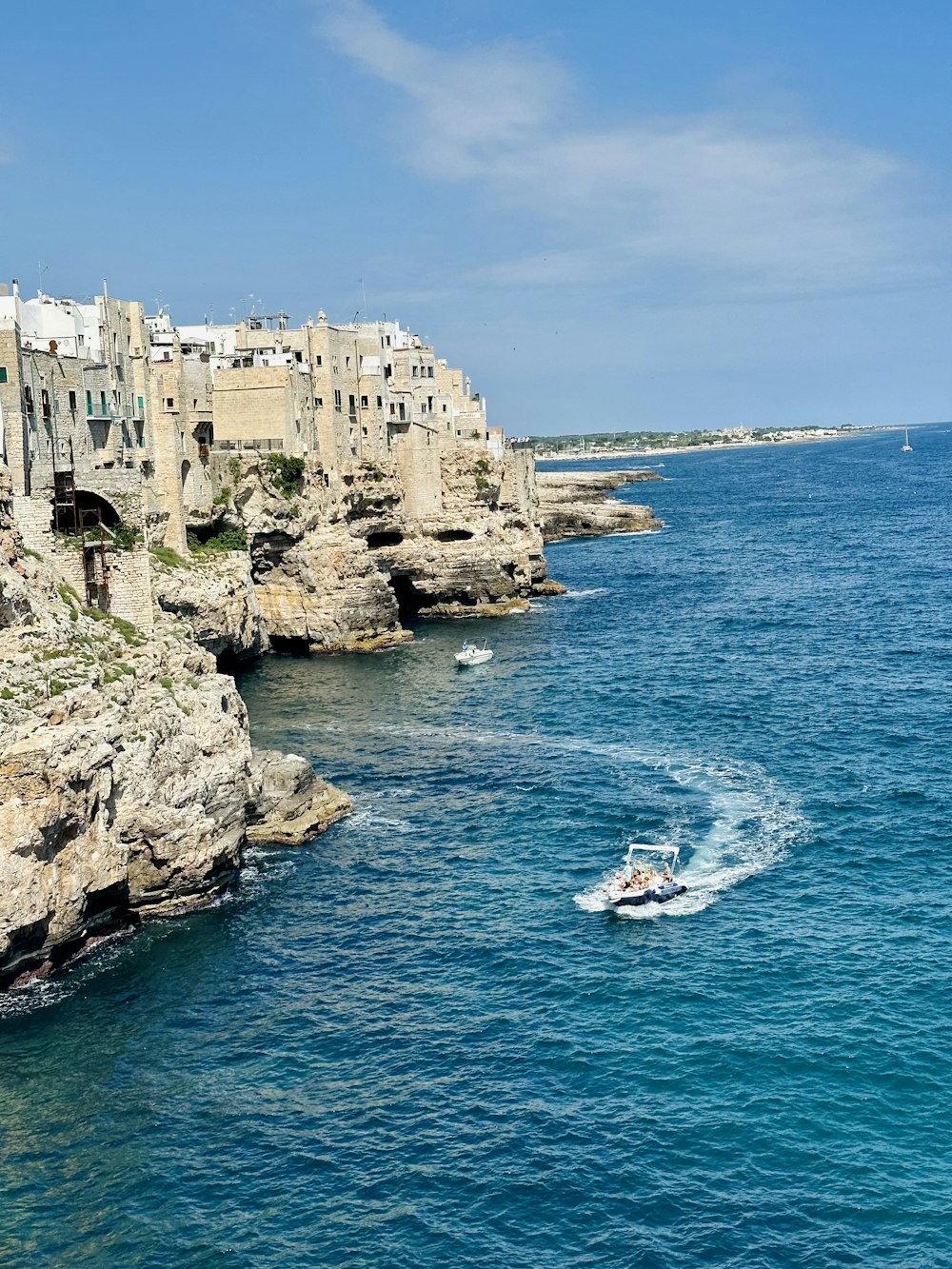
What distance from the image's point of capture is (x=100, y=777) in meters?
41.9

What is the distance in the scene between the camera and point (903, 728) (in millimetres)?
63344

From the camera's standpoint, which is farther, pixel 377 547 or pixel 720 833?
pixel 377 547

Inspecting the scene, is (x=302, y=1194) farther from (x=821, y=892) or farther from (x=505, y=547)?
(x=505, y=547)

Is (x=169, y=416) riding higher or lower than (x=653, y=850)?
higher

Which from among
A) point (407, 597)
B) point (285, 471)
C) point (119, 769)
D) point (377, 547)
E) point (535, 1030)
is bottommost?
point (535, 1030)

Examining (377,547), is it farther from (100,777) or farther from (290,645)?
(100,777)

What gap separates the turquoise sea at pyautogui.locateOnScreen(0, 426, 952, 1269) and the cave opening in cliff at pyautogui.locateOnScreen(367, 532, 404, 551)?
40495 millimetres

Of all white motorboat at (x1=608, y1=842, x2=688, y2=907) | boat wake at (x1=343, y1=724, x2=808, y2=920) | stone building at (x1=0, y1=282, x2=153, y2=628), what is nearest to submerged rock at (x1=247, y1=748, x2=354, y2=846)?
boat wake at (x1=343, y1=724, x2=808, y2=920)

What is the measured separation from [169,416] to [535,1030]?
5384cm

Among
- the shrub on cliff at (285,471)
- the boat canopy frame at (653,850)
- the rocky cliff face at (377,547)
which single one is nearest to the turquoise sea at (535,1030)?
the boat canopy frame at (653,850)

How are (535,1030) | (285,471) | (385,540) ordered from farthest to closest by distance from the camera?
(385,540), (285,471), (535,1030)

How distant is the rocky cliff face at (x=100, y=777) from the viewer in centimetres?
3878

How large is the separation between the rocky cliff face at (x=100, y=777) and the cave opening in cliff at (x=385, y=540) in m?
53.6

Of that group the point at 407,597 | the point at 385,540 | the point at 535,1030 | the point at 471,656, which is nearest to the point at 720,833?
the point at 535,1030
